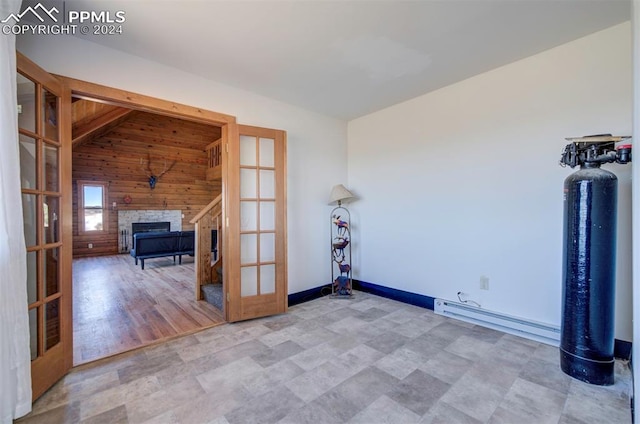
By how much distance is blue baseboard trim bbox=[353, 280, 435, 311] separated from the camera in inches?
133

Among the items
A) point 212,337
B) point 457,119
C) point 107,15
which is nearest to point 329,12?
point 107,15

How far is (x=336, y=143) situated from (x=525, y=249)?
107 inches

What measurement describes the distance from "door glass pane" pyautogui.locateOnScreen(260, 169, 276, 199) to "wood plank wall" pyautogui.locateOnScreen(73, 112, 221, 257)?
235 inches

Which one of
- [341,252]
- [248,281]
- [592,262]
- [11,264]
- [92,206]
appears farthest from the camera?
[92,206]

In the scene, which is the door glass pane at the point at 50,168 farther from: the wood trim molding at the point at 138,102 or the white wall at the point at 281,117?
the white wall at the point at 281,117

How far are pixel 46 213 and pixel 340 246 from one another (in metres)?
3.01

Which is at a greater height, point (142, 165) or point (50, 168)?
point (142, 165)

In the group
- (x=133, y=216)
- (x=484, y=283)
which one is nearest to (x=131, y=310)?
(x=484, y=283)

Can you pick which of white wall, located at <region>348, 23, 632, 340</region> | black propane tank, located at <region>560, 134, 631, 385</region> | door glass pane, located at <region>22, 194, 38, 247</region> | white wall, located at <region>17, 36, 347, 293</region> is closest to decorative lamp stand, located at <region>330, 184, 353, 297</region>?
white wall, located at <region>17, 36, 347, 293</region>

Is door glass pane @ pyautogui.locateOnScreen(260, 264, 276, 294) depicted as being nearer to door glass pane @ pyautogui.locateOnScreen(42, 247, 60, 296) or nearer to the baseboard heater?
door glass pane @ pyautogui.locateOnScreen(42, 247, 60, 296)

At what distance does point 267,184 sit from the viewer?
3.29m

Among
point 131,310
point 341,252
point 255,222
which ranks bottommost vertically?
point 131,310

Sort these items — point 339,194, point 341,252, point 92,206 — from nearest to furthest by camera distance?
point 339,194 → point 341,252 → point 92,206

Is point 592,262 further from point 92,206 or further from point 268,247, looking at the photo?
point 92,206
